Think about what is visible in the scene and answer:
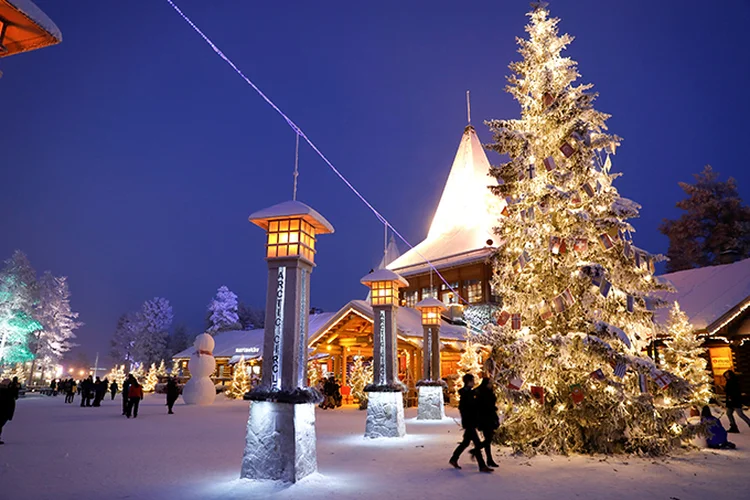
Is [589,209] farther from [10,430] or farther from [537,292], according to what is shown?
[10,430]

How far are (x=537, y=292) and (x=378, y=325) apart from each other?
15.8ft

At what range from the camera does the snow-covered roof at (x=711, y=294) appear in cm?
1789

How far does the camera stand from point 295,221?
299 inches

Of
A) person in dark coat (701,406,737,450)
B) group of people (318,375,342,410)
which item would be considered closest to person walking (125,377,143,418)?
group of people (318,375,342,410)

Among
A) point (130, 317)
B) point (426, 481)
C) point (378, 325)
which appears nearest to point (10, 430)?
point (378, 325)

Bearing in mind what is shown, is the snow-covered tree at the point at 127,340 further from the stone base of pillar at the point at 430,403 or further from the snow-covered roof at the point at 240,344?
the stone base of pillar at the point at 430,403

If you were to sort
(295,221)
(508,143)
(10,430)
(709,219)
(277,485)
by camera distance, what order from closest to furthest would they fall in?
(277,485), (295,221), (508,143), (10,430), (709,219)

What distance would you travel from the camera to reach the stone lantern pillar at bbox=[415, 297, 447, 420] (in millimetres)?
15750

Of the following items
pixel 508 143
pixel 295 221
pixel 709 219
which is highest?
pixel 709 219

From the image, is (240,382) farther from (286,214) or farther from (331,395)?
(286,214)

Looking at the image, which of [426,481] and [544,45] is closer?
[426,481]

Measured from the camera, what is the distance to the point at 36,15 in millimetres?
3807

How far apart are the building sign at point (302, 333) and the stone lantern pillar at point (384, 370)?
190 inches

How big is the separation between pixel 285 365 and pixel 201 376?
19.4 metres
